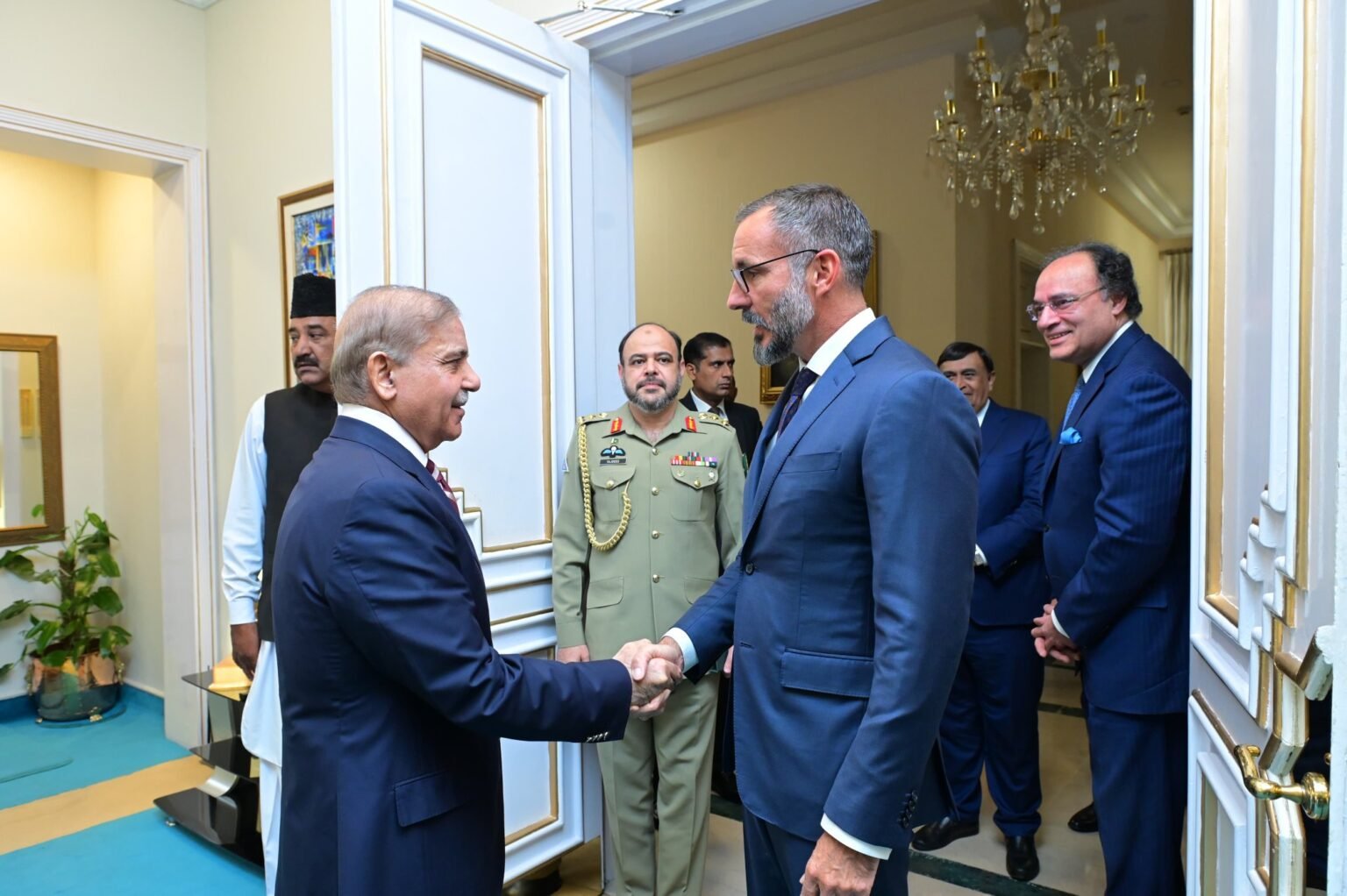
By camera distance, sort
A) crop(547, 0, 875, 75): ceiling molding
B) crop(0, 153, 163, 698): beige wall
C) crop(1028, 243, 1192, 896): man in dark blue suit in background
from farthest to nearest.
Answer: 1. crop(0, 153, 163, 698): beige wall
2. crop(547, 0, 875, 75): ceiling molding
3. crop(1028, 243, 1192, 896): man in dark blue suit in background

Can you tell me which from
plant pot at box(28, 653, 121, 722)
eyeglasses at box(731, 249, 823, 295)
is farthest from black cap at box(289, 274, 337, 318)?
plant pot at box(28, 653, 121, 722)

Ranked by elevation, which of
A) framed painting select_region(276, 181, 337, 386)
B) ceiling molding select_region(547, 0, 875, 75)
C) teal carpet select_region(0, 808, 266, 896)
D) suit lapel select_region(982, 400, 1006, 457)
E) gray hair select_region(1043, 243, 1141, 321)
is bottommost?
teal carpet select_region(0, 808, 266, 896)

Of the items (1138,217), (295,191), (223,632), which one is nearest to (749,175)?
(295,191)

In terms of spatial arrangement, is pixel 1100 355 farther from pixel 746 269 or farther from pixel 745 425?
pixel 745 425

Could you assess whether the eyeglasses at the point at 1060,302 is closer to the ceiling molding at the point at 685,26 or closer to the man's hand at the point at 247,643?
the ceiling molding at the point at 685,26

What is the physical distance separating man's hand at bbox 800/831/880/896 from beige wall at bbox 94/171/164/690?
Result: 430 centimetres

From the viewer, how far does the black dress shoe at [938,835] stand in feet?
9.42

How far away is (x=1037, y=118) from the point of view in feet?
14.3

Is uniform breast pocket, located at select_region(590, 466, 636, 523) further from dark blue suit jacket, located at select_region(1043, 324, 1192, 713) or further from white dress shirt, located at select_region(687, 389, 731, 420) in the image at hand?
white dress shirt, located at select_region(687, 389, 731, 420)

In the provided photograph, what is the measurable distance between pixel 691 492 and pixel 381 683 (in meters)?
1.37

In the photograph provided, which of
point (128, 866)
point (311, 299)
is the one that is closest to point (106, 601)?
point (128, 866)

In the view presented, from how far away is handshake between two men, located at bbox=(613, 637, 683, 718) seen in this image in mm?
1583

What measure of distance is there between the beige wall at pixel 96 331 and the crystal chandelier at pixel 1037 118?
4.12 meters

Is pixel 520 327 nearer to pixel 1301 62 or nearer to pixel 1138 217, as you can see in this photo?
pixel 1301 62
